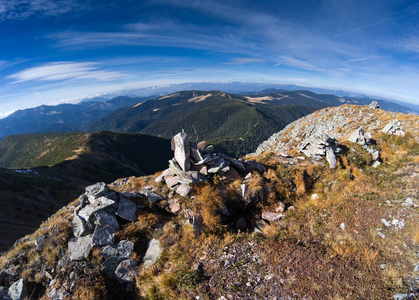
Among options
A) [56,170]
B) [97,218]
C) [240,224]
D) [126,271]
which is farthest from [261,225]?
[56,170]

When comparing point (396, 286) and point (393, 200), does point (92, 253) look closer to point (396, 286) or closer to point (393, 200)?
point (396, 286)

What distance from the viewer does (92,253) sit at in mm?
8734

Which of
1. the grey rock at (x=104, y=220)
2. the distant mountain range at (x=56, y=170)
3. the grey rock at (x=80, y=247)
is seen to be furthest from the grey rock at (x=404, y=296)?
the distant mountain range at (x=56, y=170)

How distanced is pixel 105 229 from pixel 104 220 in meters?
0.58

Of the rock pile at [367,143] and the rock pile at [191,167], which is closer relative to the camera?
the rock pile at [191,167]

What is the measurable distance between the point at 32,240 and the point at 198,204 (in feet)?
31.7

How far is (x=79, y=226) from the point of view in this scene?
383 inches

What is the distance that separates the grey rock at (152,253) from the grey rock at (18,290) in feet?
16.4

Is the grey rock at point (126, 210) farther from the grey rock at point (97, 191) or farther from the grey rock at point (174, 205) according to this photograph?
the grey rock at point (174, 205)

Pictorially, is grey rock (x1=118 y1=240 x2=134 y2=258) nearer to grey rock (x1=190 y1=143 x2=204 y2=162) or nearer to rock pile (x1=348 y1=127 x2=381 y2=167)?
grey rock (x1=190 y1=143 x2=204 y2=162)

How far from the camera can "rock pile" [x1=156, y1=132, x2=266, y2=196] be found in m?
12.5

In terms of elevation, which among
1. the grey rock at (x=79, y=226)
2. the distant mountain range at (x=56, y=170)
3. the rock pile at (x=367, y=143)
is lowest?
the distant mountain range at (x=56, y=170)

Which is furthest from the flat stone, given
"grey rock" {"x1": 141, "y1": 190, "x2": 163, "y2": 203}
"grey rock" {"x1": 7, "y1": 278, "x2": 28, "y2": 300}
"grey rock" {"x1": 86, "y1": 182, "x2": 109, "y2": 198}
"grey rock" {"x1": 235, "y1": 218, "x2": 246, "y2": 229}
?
"grey rock" {"x1": 7, "y1": 278, "x2": 28, "y2": 300}

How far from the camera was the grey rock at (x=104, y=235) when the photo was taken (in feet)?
29.7
